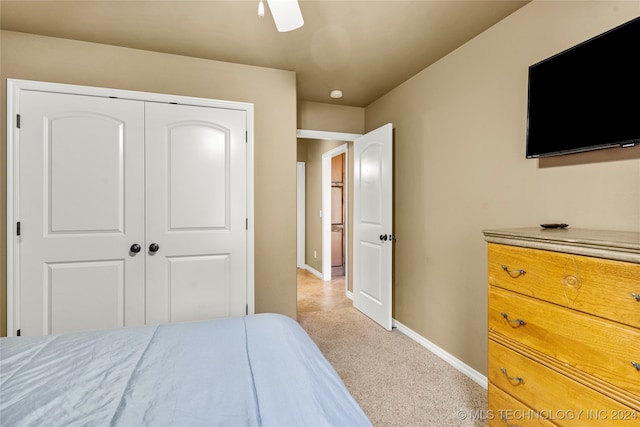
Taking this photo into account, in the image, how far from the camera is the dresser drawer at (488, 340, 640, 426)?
3.46 feet

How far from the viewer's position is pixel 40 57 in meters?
2.22

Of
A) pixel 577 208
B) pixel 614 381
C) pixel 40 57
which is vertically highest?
pixel 40 57

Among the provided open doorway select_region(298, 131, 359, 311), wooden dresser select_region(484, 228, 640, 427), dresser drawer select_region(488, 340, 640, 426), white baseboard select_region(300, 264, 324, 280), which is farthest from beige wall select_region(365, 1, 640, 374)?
white baseboard select_region(300, 264, 324, 280)

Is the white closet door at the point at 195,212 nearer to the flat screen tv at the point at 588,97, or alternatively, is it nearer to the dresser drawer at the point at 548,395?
the dresser drawer at the point at 548,395

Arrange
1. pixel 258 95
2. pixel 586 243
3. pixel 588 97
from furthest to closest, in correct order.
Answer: pixel 258 95 < pixel 588 97 < pixel 586 243

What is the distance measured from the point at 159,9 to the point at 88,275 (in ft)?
6.26

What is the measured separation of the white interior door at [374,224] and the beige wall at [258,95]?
94cm

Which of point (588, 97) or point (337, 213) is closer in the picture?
point (588, 97)

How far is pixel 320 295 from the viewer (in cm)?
438

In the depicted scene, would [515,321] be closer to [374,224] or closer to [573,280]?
[573,280]

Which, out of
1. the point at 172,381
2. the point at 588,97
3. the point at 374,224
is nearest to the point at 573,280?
the point at 588,97

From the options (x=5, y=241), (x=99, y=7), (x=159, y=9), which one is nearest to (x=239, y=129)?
(x=159, y=9)

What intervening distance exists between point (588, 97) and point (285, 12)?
1488mm

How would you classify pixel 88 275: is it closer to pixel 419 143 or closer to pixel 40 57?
pixel 40 57
